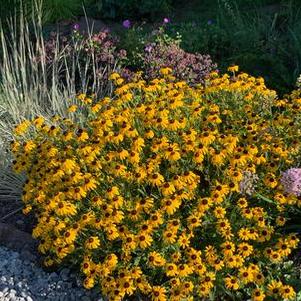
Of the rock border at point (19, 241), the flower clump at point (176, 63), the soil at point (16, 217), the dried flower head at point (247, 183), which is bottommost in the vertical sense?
the soil at point (16, 217)

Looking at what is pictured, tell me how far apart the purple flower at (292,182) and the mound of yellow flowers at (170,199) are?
3 centimetres

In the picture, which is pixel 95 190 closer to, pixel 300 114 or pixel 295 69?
pixel 300 114

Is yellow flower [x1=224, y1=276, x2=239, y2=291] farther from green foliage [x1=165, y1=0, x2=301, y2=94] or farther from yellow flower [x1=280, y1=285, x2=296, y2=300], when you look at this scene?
green foliage [x1=165, y1=0, x2=301, y2=94]

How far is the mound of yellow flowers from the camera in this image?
10.8 ft

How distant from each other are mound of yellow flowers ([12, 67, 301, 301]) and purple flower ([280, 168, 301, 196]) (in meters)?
0.03

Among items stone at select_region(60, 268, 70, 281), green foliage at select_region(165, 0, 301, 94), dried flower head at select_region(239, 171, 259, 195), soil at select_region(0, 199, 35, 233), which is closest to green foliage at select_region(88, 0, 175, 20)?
green foliage at select_region(165, 0, 301, 94)

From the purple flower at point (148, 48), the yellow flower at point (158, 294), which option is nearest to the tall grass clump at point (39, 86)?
the purple flower at point (148, 48)

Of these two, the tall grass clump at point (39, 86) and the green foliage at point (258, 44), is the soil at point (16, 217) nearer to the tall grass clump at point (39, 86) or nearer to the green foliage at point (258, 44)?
the tall grass clump at point (39, 86)

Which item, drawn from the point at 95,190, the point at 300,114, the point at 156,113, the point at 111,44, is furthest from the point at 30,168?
the point at 111,44

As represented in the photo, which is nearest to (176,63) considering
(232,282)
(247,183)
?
(247,183)

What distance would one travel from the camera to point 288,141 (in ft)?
12.9

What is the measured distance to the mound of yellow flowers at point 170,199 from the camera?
10.8 feet

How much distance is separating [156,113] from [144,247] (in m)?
0.96

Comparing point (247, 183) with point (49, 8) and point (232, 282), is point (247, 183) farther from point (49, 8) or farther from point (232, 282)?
point (49, 8)
